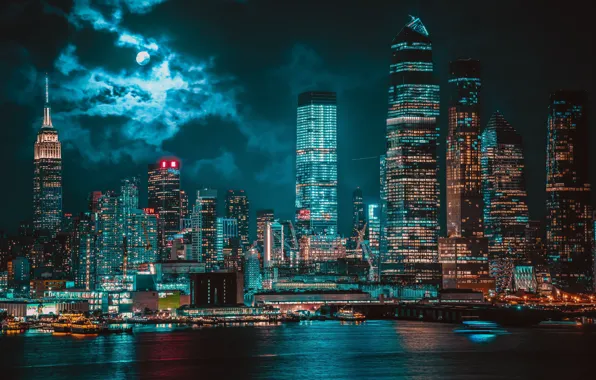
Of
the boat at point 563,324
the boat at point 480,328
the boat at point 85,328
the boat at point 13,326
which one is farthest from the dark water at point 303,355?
the boat at point 563,324

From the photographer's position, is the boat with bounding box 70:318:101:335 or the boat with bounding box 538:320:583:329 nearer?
the boat with bounding box 70:318:101:335

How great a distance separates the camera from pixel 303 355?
123 m

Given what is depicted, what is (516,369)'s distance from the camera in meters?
110

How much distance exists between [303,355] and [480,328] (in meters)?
53.4

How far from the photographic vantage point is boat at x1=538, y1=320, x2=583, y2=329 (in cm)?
17988

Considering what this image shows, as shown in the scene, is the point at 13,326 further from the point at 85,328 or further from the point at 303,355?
the point at 303,355

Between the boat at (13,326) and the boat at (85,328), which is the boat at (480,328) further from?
the boat at (13,326)

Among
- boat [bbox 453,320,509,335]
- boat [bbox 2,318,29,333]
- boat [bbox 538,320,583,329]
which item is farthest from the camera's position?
boat [bbox 2,318,29,333]

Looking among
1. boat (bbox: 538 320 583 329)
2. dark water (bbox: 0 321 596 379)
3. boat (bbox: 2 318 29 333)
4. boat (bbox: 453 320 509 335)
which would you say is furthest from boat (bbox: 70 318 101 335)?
boat (bbox: 538 320 583 329)

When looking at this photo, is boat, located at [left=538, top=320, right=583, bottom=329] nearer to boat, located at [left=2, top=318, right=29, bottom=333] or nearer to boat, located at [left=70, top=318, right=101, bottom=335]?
boat, located at [left=70, top=318, right=101, bottom=335]

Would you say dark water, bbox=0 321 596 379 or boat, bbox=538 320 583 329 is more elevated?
dark water, bbox=0 321 596 379

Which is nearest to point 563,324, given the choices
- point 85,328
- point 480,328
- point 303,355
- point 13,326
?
point 480,328

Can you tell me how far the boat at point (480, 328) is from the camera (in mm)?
166125

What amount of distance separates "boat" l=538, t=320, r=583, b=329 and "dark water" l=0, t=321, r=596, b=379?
1673 cm
